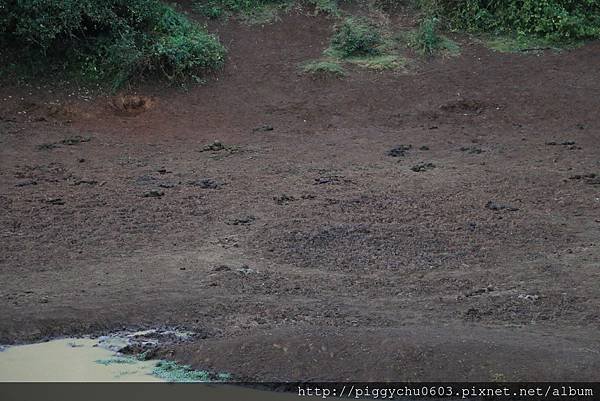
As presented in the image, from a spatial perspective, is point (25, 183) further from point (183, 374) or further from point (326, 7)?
point (326, 7)

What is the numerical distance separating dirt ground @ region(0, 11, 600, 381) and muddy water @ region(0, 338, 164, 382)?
208 mm

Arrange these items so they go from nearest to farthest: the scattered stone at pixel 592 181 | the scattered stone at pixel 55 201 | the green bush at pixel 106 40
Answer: the scattered stone at pixel 55 201 < the scattered stone at pixel 592 181 < the green bush at pixel 106 40

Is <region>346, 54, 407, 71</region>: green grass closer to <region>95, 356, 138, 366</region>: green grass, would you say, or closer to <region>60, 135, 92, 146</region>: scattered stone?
<region>60, 135, 92, 146</region>: scattered stone

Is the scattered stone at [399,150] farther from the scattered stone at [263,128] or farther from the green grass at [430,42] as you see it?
the green grass at [430,42]

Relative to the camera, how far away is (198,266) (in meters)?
7.28

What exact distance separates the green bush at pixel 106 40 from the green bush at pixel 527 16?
4173 millimetres

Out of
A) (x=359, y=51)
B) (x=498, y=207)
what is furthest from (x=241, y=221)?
(x=359, y=51)

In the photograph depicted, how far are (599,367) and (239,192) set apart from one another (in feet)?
16.5

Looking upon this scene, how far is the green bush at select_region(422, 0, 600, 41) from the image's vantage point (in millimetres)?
13695

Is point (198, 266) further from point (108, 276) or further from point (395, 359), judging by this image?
point (395, 359)

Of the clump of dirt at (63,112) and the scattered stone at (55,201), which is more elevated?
the clump of dirt at (63,112)

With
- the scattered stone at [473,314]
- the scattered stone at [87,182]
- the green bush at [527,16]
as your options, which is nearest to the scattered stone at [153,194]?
the scattered stone at [87,182]

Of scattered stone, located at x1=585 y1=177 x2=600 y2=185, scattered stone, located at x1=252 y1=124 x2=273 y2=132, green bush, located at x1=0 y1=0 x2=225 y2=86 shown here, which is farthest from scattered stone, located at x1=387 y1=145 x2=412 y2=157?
green bush, located at x1=0 y1=0 x2=225 y2=86

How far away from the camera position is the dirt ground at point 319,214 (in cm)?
572
